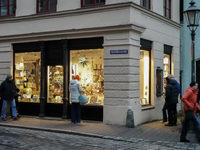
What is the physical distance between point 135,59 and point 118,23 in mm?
1484

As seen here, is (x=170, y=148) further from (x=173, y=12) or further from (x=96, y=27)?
(x=173, y=12)

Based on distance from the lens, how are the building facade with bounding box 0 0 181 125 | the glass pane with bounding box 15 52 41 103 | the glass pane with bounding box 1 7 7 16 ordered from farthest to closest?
the glass pane with bounding box 1 7 7 16, the glass pane with bounding box 15 52 41 103, the building facade with bounding box 0 0 181 125

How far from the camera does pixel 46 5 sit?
1291cm

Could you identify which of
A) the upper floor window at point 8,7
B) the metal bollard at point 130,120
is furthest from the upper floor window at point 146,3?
the upper floor window at point 8,7

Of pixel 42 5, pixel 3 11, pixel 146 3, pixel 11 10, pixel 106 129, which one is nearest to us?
pixel 106 129

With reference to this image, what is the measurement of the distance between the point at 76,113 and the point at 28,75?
3614 millimetres

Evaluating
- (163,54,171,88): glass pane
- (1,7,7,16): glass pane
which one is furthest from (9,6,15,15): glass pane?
(163,54,171,88): glass pane

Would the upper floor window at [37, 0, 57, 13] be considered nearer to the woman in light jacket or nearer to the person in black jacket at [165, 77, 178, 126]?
the woman in light jacket

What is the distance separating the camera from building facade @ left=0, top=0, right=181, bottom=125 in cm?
1111

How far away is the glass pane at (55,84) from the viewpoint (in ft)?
41.7

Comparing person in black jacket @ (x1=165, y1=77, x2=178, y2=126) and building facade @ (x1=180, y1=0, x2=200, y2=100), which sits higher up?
building facade @ (x1=180, y1=0, x2=200, y2=100)

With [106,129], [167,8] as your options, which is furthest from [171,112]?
[167,8]

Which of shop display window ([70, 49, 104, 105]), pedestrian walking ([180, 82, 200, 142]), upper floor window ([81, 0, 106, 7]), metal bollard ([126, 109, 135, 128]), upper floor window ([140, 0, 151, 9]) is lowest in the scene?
metal bollard ([126, 109, 135, 128])

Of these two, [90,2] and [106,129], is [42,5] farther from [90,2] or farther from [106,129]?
[106,129]
